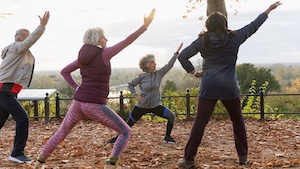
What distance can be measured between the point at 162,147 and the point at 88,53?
3.88 metres

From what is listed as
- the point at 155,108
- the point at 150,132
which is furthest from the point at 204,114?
the point at 150,132

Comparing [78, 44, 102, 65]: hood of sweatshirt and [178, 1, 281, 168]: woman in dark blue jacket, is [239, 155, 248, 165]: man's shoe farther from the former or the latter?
[78, 44, 102, 65]: hood of sweatshirt

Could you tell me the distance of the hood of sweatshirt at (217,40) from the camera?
591 centimetres

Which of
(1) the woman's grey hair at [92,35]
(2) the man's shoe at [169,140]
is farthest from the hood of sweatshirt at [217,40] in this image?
(2) the man's shoe at [169,140]

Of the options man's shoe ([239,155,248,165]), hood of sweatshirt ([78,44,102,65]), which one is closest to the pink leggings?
hood of sweatshirt ([78,44,102,65])

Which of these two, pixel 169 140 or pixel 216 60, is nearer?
pixel 216 60

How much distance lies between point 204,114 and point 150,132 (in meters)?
5.52

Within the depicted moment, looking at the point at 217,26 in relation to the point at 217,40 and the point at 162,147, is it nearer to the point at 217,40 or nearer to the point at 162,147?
the point at 217,40

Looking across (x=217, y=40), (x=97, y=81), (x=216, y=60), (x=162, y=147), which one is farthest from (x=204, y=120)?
A: (x=162, y=147)

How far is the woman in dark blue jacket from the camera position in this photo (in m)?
5.95

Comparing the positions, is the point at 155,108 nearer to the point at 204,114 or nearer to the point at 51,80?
the point at 204,114

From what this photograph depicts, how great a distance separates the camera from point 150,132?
1159 centimetres

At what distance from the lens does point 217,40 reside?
5.92m

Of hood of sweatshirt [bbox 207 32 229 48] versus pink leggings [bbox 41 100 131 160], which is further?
hood of sweatshirt [bbox 207 32 229 48]
